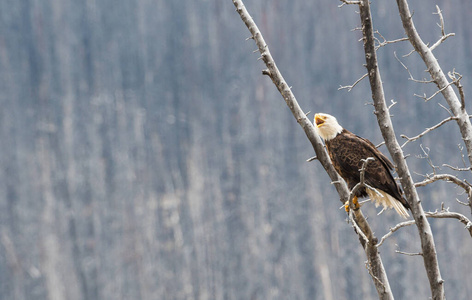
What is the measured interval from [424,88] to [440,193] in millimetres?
1768

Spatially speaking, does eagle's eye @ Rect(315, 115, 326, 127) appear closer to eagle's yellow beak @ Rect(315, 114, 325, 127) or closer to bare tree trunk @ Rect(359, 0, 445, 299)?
eagle's yellow beak @ Rect(315, 114, 325, 127)

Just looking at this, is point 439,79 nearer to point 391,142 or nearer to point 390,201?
point 390,201

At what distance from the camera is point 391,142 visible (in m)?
3.18

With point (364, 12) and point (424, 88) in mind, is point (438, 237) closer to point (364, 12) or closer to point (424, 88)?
point (424, 88)

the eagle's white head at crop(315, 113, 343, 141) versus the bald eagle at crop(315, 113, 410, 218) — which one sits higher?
the eagle's white head at crop(315, 113, 343, 141)

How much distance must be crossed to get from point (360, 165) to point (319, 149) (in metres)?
0.46

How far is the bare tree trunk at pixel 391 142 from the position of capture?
3102 millimetres

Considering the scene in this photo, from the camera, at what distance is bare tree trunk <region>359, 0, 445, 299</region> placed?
10.2 ft

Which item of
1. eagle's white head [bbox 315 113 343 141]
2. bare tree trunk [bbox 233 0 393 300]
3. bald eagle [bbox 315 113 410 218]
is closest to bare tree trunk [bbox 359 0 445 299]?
bare tree trunk [bbox 233 0 393 300]

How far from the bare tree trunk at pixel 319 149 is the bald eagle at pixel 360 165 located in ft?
1.17

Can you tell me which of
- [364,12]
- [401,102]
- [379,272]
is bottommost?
[379,272]

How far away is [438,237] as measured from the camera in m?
9.98

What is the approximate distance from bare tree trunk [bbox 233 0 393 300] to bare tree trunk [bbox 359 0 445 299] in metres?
0.25

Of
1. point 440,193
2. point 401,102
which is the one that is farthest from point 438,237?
point 401,102
